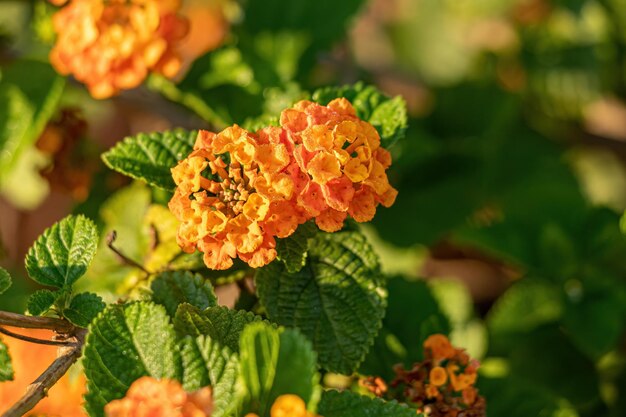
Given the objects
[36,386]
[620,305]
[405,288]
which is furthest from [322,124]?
[620,305]

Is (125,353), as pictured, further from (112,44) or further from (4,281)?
(112,44)

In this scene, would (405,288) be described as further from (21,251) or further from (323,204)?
(21,251)

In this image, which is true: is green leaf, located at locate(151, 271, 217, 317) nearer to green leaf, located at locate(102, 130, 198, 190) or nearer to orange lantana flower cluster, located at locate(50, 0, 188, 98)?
green leaf, located at locate(102, 130, 198, 190)

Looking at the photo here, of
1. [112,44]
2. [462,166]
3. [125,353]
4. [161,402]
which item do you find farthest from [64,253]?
[462,166]

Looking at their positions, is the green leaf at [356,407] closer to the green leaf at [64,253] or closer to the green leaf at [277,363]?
the green leaf at [277,363]

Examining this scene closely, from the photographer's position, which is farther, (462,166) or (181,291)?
(462,166)

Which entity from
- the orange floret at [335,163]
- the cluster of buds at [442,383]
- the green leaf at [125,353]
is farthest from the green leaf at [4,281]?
the cluster of buds at [442,383]
